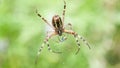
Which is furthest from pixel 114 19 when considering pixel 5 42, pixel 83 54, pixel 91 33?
pixel 5 42

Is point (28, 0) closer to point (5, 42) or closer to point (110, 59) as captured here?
point (5, 42)

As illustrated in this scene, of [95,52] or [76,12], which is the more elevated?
[76,12]

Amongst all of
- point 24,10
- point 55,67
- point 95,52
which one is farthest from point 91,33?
point 24,10

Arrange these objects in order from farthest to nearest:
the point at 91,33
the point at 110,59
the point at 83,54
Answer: the point at 110,59, the point at 91,33, the point at 83,54

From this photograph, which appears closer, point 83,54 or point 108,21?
point 83,54

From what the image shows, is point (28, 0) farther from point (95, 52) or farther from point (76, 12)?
point (95, 52)

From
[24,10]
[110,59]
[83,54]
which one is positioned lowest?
[110,59]

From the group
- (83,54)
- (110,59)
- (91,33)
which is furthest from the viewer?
(110,59)
